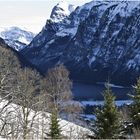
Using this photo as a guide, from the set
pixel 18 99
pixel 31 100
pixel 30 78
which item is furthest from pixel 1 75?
pixel 30 78

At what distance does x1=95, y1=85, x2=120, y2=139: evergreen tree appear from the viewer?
2334 cm

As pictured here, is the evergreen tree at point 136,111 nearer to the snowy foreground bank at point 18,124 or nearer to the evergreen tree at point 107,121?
the evergreen tree at point 107,121

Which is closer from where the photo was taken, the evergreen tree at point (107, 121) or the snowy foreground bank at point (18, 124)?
the evergreen tree at point (107, 121)

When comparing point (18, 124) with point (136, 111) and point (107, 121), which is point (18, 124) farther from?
point (107, 121)

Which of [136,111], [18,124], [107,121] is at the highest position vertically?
[18,124]

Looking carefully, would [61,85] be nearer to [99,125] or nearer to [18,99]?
[18,99]

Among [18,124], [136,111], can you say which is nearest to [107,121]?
[136,111]

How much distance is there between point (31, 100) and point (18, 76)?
332 cm

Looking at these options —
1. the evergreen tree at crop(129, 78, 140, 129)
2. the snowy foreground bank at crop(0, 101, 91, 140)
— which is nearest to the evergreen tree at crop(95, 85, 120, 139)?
Answer: the evergreen tree at crop(129, 78, 140, 129)

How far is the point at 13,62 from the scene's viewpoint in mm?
48438

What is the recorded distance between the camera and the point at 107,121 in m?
23.8

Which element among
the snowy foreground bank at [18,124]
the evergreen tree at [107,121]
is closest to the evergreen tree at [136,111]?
the evergreen tree at [107,121]

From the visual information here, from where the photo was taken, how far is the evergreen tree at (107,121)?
76.6 feet

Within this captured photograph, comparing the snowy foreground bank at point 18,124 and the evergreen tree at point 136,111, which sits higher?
the snowy foreground bank at point 18,124
